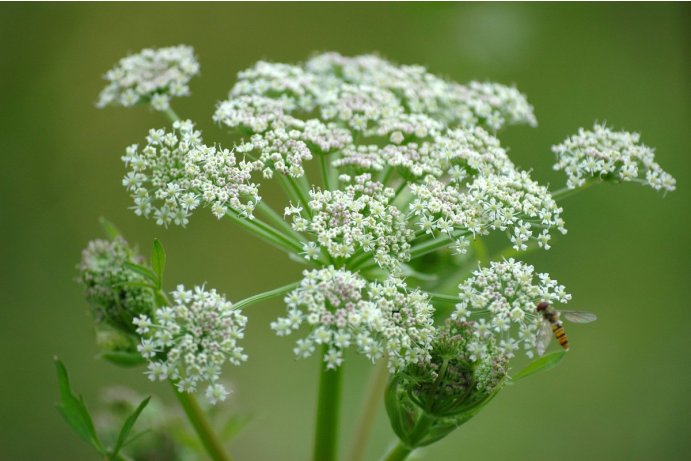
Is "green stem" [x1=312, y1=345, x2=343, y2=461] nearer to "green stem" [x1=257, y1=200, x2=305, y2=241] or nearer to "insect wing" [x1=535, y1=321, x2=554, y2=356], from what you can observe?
"green stem" [x1=257, y1=200, x2=305, y2=241]

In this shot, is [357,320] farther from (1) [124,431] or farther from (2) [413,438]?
(1) [124,431]

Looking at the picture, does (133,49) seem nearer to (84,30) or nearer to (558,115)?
(84,30)

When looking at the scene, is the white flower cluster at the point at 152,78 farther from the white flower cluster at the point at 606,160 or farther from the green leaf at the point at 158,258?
the white flower cluster at the point at 606,160

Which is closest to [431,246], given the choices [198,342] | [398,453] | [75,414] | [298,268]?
[398,453]

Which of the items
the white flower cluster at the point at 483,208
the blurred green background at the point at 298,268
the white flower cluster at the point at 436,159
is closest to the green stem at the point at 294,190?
the white flower cluster at the point at 436,159

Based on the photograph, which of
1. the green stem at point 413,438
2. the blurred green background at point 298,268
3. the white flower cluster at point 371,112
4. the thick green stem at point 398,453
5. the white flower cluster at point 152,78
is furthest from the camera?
the blurred green background at point 298,268

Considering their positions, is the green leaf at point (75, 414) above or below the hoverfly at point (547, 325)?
below
